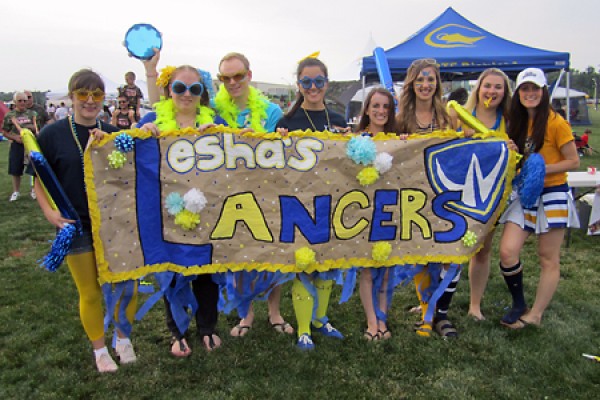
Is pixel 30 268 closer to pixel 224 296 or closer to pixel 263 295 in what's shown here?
pixel 224 296

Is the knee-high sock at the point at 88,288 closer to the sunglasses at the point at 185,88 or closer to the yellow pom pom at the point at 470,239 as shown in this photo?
the sunglasses at the point at 185,88

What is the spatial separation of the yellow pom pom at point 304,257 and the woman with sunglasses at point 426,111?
0.97m

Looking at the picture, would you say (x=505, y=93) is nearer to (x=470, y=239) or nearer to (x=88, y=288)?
(x=470, y=239)

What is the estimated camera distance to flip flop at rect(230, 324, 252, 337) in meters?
3.58

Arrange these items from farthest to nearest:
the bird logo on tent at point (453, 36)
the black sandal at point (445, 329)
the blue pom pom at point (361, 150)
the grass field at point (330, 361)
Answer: the bird logo on tent at point (453, 36) < the black sandal at point (445, 329) < the blue pom pom at point (361, 150) < the grass field at point (330, 361)

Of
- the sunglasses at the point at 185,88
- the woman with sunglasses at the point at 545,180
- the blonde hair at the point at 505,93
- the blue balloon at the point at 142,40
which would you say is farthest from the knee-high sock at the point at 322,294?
the blue balloon at the point at 142,40

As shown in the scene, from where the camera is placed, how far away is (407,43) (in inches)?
450

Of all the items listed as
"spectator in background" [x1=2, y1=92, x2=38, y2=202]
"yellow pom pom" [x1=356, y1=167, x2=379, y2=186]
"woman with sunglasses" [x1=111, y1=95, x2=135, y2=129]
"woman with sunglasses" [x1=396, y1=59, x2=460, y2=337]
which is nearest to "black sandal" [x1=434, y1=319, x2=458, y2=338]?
"woman with sunglasses" [x1=396, y1=59, x2=460, y2=337]

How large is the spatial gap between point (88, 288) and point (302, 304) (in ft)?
4.74

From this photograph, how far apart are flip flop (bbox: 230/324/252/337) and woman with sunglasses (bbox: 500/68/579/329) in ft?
6.67

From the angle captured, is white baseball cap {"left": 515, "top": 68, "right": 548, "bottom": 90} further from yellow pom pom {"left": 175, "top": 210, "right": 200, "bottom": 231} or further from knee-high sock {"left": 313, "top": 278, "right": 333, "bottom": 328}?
yellow pom pom {"left": 175, "top": 210, "right": 200, "bottom": 231}

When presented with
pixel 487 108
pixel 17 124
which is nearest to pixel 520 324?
pixel 487 108

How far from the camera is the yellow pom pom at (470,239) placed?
132 inches

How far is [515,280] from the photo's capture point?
3590mm
